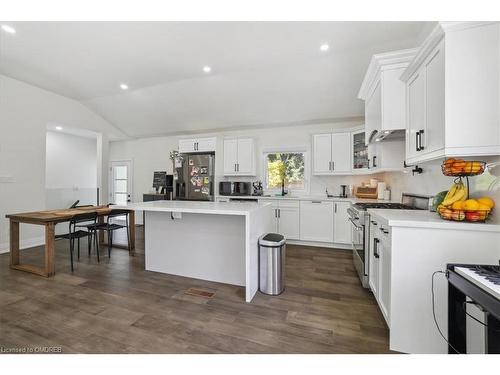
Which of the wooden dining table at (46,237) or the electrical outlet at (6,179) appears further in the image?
the electrical outlet at (6,179)

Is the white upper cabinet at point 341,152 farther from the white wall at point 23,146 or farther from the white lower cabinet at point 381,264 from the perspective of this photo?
the white wall at point 23,146

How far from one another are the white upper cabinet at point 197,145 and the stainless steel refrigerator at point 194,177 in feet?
0.39

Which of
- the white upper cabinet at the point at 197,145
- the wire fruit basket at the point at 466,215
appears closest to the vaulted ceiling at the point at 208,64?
the white upper cabinet at the point at 197,145

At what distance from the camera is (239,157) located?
487cm

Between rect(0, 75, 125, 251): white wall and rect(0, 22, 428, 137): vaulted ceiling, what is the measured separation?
0.28 meters

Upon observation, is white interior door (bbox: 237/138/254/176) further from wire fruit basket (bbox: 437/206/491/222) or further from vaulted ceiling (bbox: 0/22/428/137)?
wire fruit basket (bbox: 437/206/491/222)

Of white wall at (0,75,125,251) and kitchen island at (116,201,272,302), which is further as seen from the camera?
white wall at (0,75,125,251)

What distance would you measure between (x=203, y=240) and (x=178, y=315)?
90 cm

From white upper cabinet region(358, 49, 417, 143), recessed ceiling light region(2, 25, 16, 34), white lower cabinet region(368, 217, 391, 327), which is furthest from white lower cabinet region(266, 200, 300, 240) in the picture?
recessed ceiling light region(2, 25, 16, 34)

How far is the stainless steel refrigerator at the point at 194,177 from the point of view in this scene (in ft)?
16.3

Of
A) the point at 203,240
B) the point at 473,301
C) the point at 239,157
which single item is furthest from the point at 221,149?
the point at 473,301

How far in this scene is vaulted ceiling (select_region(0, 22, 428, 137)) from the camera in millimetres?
2596

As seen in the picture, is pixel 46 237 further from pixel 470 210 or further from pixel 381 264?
pixel 470 210

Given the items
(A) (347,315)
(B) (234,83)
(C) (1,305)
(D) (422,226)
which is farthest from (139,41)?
(A) (347,315)
